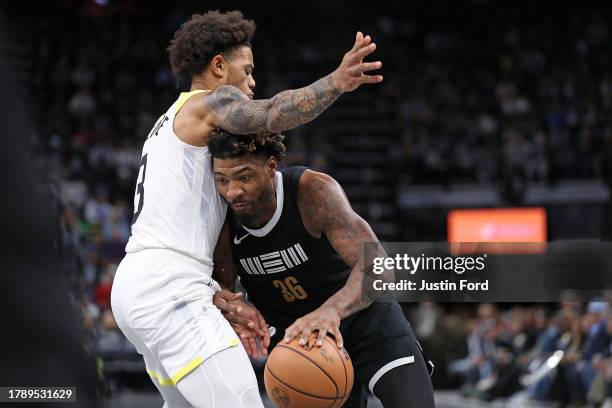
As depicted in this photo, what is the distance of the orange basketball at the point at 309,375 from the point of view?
3.81 metres

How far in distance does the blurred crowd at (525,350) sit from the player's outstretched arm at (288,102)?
6541 millimetres

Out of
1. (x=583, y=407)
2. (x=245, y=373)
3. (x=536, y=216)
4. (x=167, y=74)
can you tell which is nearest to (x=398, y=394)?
(x=245, y=373)

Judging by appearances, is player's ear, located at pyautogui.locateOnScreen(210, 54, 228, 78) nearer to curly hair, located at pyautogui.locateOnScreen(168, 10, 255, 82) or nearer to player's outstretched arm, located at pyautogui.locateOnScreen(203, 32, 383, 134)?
curly hair, located at pyautogui.locateOnScreen(168, 10, 255, 82)

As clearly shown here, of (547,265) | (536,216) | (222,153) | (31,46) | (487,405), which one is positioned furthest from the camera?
(31,46)

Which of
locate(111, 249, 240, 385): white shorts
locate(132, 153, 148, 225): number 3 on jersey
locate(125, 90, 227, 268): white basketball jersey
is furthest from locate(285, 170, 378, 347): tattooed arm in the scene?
locate(132, 153, 148, 225): number 3 on jersey

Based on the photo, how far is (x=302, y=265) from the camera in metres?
4.49

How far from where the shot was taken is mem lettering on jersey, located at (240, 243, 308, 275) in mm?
4438

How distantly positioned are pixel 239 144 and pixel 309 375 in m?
1.01

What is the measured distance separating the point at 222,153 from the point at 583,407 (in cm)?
737

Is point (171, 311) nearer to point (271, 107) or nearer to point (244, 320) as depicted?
point (244, 320)

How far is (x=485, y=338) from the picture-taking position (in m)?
12.8

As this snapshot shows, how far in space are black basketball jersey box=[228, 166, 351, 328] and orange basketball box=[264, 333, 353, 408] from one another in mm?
636

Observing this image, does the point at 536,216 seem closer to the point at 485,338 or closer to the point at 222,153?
the point at 485,338

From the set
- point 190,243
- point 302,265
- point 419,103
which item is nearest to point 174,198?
point 190,243
